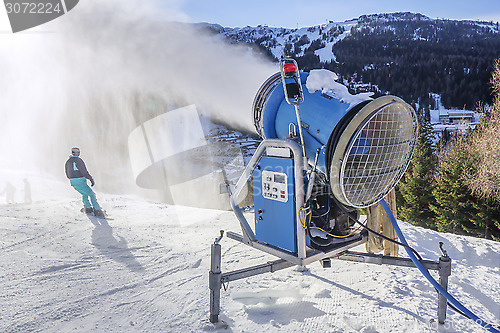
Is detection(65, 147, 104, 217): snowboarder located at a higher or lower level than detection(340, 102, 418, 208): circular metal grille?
lower

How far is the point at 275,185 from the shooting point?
129 inches

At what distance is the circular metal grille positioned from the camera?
2.95 metres

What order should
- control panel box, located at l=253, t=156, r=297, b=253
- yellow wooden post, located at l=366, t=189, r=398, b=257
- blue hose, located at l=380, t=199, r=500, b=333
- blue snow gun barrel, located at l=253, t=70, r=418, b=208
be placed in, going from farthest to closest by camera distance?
yellow wooden post, located at l=366, t=189, r=398, b=257 < control panel box, located at l=253, t=156, r=297, b=253 < blue snow gun barrel, located at l=253, t=70, r=418, b=208 < blue hose, located at l=380, t=199, r=500, b=333

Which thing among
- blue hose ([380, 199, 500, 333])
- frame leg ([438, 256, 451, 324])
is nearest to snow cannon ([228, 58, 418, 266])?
blue hose ([380, 199, 500, 333])

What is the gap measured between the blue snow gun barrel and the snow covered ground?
4.11ft

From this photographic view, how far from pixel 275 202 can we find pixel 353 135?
1.03m

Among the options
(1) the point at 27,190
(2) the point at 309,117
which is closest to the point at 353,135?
Answer: (2) the point at 309,117

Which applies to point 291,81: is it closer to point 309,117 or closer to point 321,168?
point 309,117

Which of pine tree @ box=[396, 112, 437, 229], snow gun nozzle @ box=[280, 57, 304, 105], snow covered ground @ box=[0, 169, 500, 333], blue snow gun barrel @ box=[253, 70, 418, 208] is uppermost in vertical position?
snow gun nozzle @ box=[280, 57, 304, 105]

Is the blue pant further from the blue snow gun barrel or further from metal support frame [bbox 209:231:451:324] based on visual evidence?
the blue snow gun barrel

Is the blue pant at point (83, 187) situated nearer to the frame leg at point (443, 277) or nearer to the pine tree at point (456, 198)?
the frame leg at point (443, 277)

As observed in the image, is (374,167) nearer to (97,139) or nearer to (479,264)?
(479,264)

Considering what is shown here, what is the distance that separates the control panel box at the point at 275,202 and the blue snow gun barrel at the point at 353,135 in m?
0.32

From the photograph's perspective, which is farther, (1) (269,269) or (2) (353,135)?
(1) (269,269)
